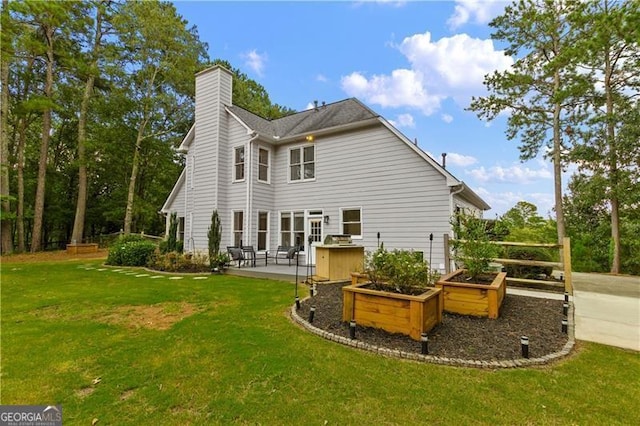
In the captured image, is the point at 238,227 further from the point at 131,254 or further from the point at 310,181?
the point at 131,254

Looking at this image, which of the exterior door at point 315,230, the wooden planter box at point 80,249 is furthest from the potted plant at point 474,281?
the wooden planter box at point 80,249

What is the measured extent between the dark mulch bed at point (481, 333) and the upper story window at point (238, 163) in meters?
8.36

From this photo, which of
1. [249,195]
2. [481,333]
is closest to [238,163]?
[249,195]

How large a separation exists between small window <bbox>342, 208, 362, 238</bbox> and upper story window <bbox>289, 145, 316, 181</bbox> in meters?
2.22

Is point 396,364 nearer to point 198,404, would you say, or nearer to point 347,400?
point 347,400

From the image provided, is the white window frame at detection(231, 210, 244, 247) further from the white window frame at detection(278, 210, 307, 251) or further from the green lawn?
the green lawn

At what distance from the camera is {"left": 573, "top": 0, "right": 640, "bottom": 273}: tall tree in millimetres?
10719

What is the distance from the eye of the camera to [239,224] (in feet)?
40.8

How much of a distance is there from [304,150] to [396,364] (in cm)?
1021

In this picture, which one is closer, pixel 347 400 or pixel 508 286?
pixel 347 400

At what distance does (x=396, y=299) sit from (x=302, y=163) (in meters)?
9.16

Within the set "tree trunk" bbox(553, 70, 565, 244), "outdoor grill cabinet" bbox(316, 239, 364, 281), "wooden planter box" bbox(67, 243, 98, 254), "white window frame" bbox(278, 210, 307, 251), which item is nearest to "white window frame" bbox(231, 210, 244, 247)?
"white window frame" bbox(278, 210, 307, 251)

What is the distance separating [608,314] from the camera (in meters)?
5.29

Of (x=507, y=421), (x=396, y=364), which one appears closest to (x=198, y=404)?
(x=396, y=364)
